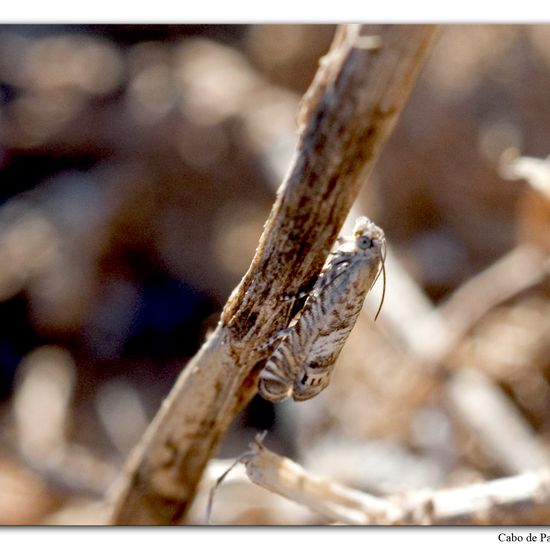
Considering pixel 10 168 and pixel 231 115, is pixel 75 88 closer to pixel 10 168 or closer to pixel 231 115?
pixel 10 168

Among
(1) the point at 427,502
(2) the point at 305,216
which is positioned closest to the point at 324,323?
(2) the point at 305,216

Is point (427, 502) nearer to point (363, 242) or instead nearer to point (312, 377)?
point (312, 377)

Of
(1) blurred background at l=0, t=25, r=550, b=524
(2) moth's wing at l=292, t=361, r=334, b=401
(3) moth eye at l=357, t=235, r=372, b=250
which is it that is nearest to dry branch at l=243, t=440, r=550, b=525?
(2) moth's wing at l=292, t=361, r=334, b=401

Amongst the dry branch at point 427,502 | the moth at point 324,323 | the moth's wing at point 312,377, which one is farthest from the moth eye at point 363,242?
the dry branch at point 427,502

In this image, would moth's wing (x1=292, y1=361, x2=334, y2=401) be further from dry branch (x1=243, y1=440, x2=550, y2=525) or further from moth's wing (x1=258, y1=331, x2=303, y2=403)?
dry branch (x1=243, y1=440, x2=550, y2=525)

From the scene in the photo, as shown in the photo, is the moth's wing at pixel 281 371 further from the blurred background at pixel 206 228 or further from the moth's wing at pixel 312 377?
the blurred background at pixel 206 228
